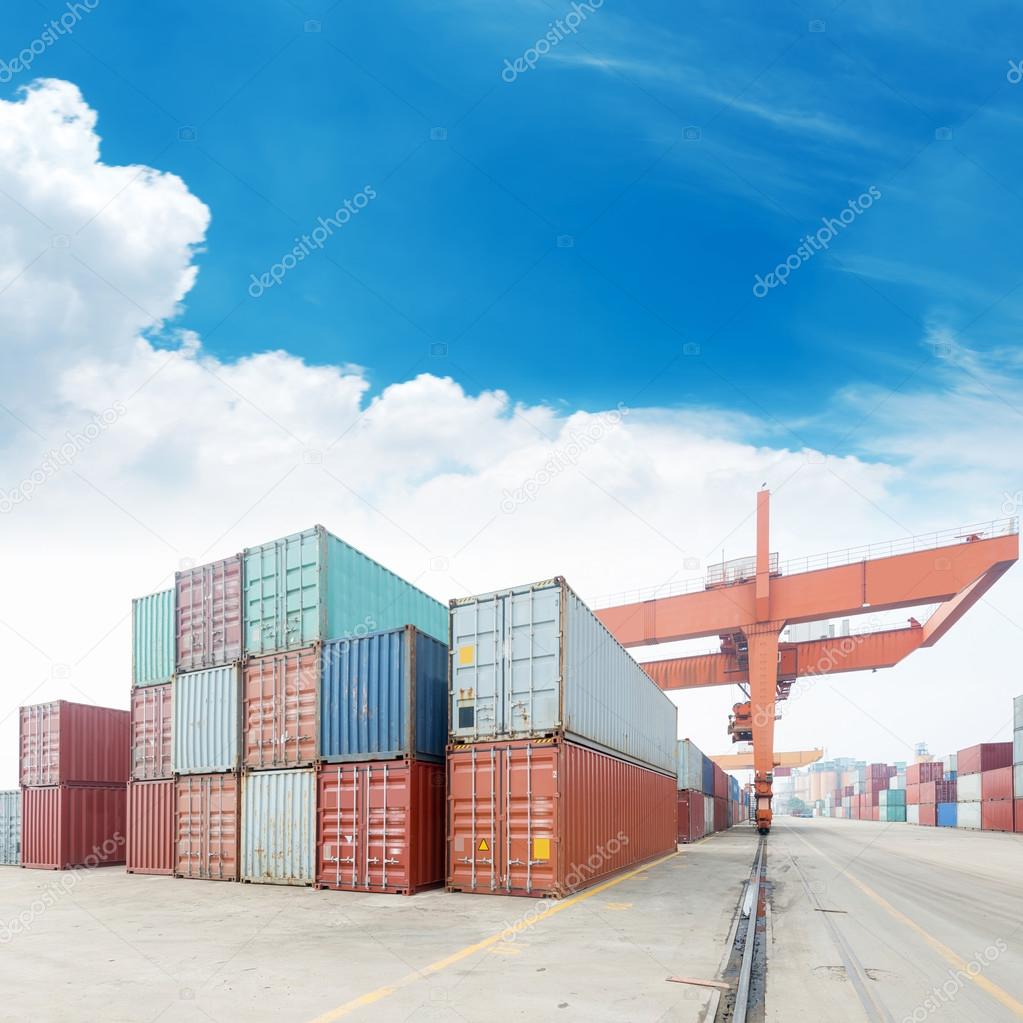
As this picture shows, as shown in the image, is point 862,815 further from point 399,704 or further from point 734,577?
point 399,704

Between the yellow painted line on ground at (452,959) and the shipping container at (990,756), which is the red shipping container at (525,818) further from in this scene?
the shipping container at (990,756)

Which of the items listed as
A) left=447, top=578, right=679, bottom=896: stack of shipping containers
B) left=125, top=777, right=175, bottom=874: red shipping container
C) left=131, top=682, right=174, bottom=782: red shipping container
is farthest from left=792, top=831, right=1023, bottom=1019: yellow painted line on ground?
left=131, top=682, right=174, bottom=782: red shipping container

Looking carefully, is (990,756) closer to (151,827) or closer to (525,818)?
(525,818)

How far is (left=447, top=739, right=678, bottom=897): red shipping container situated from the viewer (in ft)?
52.3

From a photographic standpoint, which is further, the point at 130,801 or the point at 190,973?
the point at 130,801

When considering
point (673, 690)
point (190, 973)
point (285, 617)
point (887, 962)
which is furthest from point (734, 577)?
point (190, 973)

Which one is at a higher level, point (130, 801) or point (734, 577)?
point (734, 577)

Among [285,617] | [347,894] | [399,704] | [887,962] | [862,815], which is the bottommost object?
[862,815]

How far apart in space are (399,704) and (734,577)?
2918cm

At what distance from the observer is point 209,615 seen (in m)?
21.4

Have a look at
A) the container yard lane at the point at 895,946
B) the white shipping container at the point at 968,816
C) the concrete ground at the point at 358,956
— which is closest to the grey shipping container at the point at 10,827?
the concrete ground at the point at 358,956

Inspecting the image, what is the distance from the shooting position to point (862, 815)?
127500 mm

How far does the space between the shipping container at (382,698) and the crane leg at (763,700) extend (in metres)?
25.7

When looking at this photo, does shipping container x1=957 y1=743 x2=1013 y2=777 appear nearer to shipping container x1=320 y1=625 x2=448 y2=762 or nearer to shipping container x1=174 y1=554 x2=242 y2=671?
shipping container x1=320 y1=625 x2=448 y2=762
